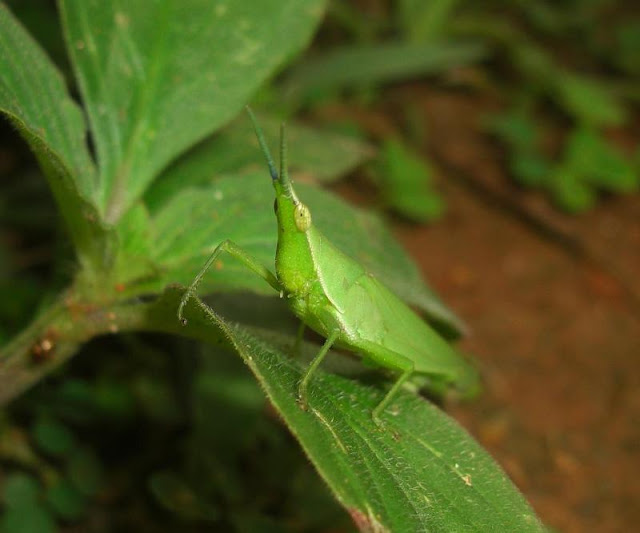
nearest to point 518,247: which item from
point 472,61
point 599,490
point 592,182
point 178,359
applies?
point 592,182

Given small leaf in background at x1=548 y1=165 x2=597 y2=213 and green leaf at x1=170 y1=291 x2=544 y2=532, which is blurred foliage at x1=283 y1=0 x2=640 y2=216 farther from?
green leaf at x1=170 y1=291 x2=544 y2=532

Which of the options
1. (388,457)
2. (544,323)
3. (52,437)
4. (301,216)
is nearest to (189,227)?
(301,216)

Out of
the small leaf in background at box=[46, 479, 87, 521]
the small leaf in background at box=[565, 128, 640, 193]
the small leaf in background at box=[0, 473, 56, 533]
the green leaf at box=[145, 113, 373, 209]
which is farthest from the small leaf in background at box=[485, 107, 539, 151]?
the small leaf in background at box=[0, 473, 56, 533]

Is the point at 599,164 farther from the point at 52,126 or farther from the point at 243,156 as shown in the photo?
the point at 52,126

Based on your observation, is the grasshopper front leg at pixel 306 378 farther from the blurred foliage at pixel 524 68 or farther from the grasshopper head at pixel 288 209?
the blurred foliage at pixel 524 68

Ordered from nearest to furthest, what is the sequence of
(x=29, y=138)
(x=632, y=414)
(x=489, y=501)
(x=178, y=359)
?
(x=489, y=501) < (x=29, y=138) < (x=178, y=359) < (x=632, y=414)

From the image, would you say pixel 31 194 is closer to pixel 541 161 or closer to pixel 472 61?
pixel 541 161
